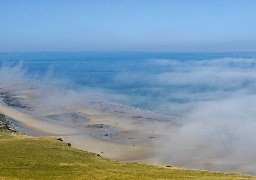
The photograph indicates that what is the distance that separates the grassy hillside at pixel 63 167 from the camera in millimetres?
62506

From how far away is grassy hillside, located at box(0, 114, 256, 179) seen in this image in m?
62.5

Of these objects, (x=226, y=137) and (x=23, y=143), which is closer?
(x=23, y=143)

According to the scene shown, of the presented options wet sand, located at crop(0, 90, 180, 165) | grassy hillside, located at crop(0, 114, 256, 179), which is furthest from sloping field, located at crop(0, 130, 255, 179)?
wet sand, located at crop(0, 90, 180, 165)

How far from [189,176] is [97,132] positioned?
7236 centimetres

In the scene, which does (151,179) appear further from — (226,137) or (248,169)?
(226,137)

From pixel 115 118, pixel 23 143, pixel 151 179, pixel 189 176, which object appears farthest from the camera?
pixel 115 118

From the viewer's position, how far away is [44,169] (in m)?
65.6

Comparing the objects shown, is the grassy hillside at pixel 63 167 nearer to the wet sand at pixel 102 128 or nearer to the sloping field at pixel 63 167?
the sloping field at pixel 63 167

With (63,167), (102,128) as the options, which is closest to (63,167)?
(63,167)

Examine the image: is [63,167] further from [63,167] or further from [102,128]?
[102,128]

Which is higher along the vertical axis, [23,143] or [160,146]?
[23,143]

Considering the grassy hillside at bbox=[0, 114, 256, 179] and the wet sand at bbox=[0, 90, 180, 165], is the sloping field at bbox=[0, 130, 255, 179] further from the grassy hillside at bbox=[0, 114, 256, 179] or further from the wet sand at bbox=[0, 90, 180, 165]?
the wet sand at bbox=[0, 90, 180, 165]

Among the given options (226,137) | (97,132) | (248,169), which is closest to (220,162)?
(248,169)

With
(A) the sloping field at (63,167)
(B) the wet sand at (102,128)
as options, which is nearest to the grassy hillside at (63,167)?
(A) the sloping field at (63,167)
